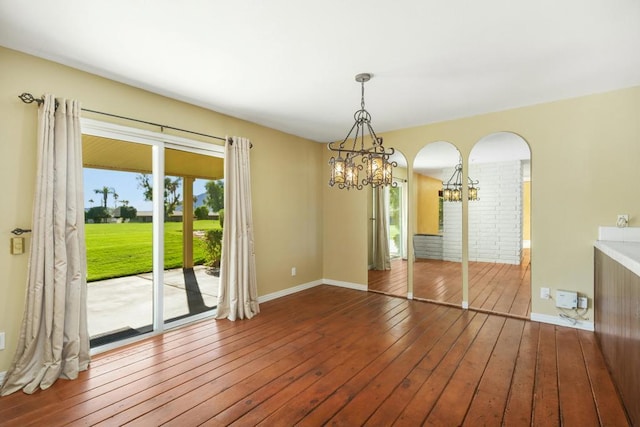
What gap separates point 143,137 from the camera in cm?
312

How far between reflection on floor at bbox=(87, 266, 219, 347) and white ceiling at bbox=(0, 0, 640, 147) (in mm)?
2112

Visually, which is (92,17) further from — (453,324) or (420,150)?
(453,324)

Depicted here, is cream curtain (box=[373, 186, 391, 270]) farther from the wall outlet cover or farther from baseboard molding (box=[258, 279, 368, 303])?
the wall outlet cover

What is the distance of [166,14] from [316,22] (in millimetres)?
980

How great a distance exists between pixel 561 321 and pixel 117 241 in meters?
4.98

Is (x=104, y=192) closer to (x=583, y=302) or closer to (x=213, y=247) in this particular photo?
(x=213, y=247)

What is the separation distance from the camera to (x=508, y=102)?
3531mm

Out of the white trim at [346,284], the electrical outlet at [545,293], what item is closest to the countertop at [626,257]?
the electrical outlet at [545,293]

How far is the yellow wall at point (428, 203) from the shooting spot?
4449mm

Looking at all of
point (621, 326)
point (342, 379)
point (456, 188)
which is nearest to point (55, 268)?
point (342, 379)

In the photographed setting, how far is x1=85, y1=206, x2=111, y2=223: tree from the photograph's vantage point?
284 centimetres

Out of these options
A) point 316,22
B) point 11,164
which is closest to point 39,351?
point 11,164

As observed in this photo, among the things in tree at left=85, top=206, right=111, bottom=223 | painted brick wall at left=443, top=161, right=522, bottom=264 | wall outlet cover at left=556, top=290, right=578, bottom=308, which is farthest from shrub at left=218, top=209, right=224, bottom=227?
wall outlet cover at left=556, top=290, right=578, bottom=308

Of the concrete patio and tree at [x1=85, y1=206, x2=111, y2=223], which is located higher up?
tree at [x1=85, y1=206, x2=111, y2=223]
